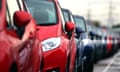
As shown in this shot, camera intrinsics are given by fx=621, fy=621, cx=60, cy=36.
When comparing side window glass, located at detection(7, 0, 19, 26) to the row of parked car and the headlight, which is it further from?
the headlight

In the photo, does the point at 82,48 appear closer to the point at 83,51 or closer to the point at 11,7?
the point at 83,51

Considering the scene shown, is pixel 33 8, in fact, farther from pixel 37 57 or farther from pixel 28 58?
pixel 28 58

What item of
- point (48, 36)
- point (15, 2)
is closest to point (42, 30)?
point (48, 36)

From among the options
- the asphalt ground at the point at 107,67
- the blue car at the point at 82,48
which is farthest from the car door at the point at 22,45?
the asphalt ground at the point at 107,67

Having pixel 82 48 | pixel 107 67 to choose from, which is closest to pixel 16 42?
pixel 82 48

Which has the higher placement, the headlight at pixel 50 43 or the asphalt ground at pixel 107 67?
the headlight at pixel 50 43

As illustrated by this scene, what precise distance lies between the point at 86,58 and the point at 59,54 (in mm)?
6383

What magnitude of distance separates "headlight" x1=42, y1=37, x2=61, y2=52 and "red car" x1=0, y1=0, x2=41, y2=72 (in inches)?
71.7

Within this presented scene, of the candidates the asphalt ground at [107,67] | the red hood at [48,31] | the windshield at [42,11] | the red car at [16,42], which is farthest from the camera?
the asphalt ground at [107,67]

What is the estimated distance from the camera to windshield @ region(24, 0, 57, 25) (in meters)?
10.9

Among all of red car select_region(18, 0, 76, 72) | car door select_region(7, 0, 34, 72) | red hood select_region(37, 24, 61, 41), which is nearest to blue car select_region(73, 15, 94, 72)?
red car select_region(18, 0, 76, 72)

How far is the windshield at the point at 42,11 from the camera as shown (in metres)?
10.9

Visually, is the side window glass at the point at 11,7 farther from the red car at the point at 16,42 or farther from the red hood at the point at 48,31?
the red hood at the point at 48,31

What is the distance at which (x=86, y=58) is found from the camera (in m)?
16.6
